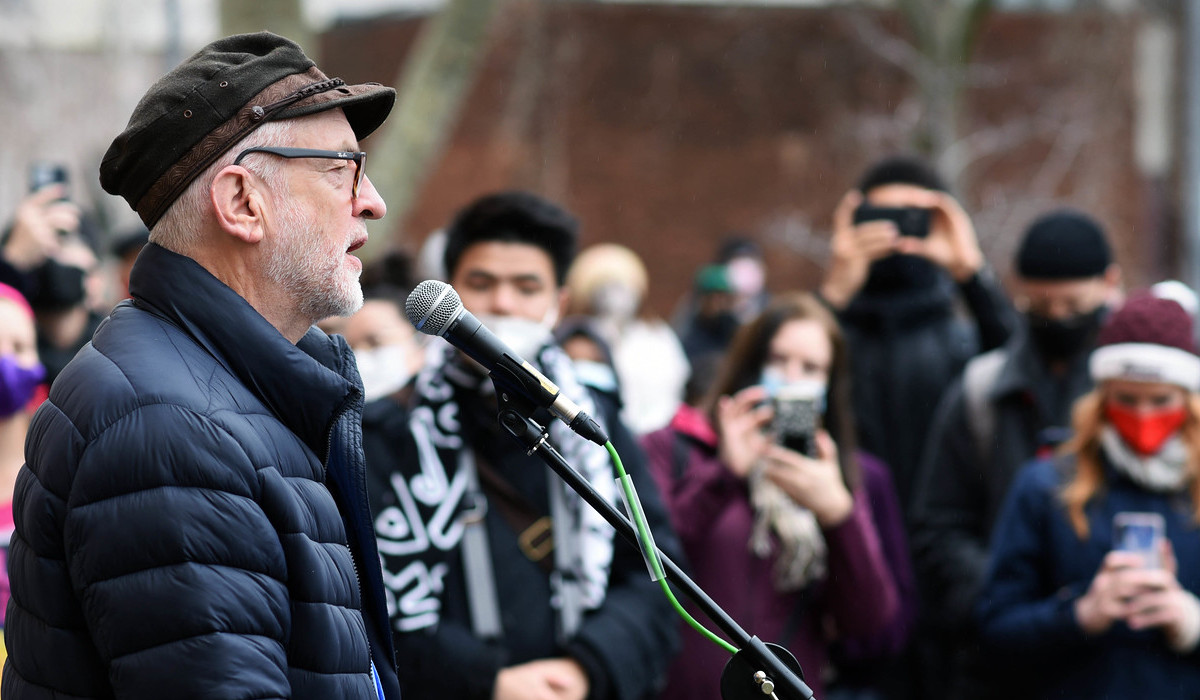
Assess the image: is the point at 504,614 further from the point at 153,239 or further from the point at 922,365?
the point at 922,365

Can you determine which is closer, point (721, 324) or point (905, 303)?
point (905, 303)

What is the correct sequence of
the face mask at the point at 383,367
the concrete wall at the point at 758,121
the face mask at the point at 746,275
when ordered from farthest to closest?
the concrete wall at the point at 758,121 < the face mask at the point at 746,275 < the face mask at the point at 383,367

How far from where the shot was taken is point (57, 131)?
61.5 feet

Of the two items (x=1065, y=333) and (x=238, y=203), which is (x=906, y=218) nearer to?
(x=1065, y=333)

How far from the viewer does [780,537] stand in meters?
4.32

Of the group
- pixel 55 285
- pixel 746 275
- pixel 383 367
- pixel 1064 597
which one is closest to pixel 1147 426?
pixel 1064 597

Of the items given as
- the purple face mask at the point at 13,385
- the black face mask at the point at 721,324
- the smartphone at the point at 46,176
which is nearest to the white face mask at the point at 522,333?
the purple face mask at the point at 13,385

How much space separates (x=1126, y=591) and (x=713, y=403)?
145 cm

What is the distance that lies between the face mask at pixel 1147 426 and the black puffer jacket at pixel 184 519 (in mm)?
2830

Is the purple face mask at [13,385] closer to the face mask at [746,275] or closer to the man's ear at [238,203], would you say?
the man's ear at [238,203]

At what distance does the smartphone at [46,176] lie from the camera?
5.96 metres

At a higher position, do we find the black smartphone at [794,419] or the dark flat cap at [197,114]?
the dark flat cap at [197,114]

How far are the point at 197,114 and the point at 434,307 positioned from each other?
48cm

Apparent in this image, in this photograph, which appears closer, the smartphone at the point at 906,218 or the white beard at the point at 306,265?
the white beard at the point at 306,265
